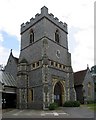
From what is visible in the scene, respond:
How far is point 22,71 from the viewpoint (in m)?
35.6

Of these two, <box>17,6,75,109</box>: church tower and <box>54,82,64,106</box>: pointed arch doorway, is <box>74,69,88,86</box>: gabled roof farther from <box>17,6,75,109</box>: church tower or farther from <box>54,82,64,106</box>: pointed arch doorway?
<box>54,82,64,106</box>: pointed arch doorway

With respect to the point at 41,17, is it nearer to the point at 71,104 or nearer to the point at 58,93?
the point at 58,93

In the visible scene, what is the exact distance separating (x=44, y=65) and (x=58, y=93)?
6725mm

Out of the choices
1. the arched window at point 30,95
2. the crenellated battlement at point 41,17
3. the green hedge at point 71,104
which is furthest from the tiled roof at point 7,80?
the green hedge at point 71,104

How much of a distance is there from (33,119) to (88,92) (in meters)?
29.5

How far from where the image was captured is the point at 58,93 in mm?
36156

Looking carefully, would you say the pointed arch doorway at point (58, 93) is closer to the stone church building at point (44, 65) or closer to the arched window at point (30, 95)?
the stone church building at point (44, 65)

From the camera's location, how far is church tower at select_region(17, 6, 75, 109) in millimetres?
32531

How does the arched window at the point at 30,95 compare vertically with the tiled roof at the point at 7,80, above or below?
below

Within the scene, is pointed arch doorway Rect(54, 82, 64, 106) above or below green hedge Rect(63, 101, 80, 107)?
above

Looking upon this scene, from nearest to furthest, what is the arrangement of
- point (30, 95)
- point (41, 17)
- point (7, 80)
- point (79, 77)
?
point (30, 95) < point (41, 17) < point (7, 80) < point (79, 77)

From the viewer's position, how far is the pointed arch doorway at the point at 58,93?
35.8 meters

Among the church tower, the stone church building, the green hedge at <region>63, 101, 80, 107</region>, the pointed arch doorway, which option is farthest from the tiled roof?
the green hedge at <region>63, 101, 80, 107</region>

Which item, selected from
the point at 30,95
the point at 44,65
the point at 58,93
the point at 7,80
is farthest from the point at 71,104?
the point at 7,80
